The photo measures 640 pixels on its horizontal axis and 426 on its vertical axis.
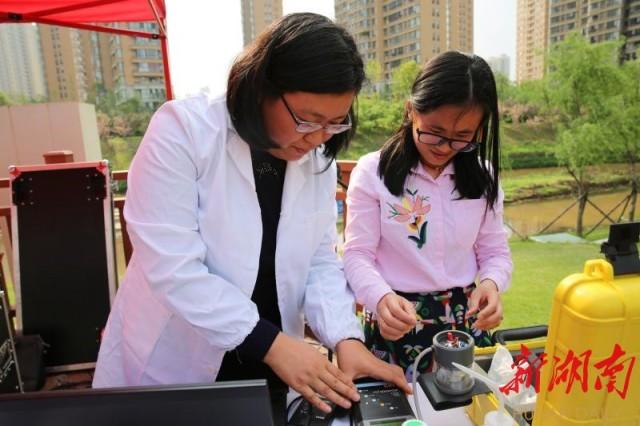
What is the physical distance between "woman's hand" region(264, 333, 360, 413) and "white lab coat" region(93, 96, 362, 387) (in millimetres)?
81

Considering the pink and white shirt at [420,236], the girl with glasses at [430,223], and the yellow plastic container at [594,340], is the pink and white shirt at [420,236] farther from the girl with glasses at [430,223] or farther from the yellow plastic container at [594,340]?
the yellow plastic container at [594,340]

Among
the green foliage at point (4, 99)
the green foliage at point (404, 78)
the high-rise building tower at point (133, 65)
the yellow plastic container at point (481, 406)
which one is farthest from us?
the high-rise building tower at point (133, 65)

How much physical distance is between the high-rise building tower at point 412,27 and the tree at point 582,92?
247 centimetres

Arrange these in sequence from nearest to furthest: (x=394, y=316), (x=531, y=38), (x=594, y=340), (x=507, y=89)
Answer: (x=594, y=340)
(x=394, y=316)
(x=507, y=89)
(x=531, y=38)

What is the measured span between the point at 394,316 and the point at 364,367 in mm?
199

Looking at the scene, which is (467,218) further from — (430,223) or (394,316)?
(394,316)

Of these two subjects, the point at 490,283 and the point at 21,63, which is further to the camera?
the point at 21,63

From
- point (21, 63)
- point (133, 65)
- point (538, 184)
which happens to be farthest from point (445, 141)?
point (133, 65)

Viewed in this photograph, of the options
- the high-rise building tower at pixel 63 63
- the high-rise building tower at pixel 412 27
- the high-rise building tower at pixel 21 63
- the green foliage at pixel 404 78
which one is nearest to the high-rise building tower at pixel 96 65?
the high-rise building tower at pixel 63 63

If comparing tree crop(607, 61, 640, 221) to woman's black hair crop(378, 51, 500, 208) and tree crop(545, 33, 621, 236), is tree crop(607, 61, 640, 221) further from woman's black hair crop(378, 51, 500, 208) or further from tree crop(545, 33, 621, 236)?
woman's black hair crop(378, 51, 500, 208)

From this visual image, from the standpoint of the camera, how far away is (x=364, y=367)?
98 cm

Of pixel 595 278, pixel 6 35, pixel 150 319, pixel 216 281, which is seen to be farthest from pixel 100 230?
pixel 6 35

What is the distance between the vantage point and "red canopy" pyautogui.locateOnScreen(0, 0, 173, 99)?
2.94 m

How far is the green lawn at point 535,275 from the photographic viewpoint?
193 inches
